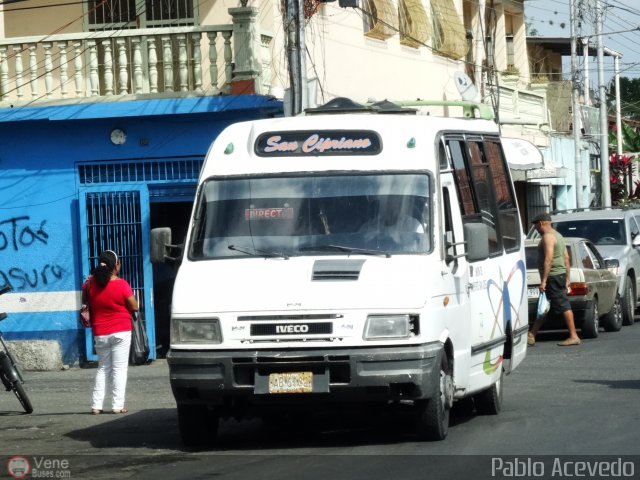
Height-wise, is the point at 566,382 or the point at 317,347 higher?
the point at 317,347

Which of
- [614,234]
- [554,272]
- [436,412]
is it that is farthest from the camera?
[614,234]

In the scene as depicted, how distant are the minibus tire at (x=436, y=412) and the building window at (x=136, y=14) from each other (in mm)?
12835

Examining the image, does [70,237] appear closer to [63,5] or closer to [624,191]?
[63,5]

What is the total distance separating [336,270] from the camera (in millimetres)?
10297

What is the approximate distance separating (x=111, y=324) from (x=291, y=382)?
415 centimetres

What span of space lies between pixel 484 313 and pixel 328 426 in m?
1.64

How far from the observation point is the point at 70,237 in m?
20.8

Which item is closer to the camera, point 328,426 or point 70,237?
point 328,426

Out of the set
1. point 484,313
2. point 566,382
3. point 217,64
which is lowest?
point 566,382

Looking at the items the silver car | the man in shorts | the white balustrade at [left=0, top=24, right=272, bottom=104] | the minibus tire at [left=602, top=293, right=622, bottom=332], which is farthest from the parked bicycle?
the silver car

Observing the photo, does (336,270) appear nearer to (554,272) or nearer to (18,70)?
(554,272)

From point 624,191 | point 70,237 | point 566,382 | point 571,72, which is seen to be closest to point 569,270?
point 566,382

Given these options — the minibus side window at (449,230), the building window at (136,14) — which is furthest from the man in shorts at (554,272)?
the minibus side window at (449,230)

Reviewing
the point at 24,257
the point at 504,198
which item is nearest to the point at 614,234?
the point at 24,257
